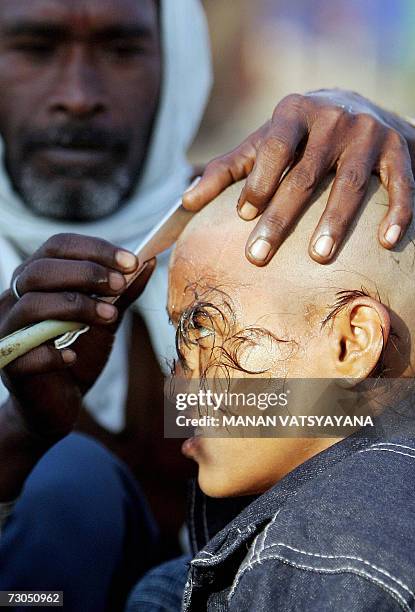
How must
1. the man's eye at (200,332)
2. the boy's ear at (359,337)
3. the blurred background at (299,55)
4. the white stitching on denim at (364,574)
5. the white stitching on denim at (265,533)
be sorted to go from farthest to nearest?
the blurred background at (299,55), the man's eye at (200,332), the boy's ear at (359,337), the white stitching on denim at (265,533), the white stitching on denim at (364,574)

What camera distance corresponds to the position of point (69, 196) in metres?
2.69

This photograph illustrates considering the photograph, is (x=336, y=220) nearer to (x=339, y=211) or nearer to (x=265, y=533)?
(x=339, y=211)

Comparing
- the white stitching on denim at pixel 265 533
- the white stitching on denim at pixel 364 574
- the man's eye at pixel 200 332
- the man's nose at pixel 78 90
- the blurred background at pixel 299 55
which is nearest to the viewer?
the white stitching on denim at pixel 364 574

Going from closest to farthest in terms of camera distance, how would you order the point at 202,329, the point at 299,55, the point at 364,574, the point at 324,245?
the point at 364,574, the point at 324,245, the point at 202,329, the point at 299,55

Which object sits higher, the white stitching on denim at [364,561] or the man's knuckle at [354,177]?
the man's knuckle at [354,177]

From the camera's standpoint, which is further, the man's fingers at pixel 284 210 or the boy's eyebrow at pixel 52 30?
the boy's eyebrow at pixel 52 30

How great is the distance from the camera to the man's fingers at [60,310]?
4.94 feet

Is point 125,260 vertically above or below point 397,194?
below

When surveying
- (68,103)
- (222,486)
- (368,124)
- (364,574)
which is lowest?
(222,486)

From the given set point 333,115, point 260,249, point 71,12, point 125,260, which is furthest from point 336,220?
point 71,12

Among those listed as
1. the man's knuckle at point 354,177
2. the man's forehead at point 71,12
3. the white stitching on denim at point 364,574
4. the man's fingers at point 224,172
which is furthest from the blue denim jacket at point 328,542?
the man's forehead at point 71,12

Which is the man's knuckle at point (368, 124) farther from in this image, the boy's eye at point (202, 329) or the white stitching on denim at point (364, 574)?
the white stitching on denim at point (364, 574)

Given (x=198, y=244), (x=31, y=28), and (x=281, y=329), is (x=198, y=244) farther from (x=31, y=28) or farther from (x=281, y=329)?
(x=31, y=28)

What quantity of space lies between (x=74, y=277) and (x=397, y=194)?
0.57 metres
